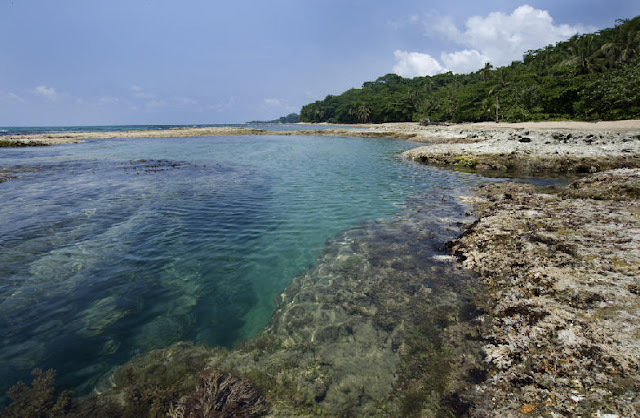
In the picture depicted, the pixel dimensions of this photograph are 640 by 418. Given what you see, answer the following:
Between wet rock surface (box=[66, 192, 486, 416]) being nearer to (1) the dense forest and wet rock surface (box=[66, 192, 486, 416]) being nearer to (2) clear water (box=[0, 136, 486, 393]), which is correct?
(2) clear water (box=[0, 136, 486, 393])

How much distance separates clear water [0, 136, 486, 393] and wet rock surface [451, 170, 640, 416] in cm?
443

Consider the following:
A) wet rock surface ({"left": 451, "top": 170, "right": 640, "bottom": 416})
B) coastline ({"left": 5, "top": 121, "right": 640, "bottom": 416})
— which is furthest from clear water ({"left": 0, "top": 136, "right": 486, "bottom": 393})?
wet rock surface ({"left": 451, "top": 170, "right": 640, "bottom": 416})

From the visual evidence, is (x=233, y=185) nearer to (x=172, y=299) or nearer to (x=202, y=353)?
(x=172, y=299)

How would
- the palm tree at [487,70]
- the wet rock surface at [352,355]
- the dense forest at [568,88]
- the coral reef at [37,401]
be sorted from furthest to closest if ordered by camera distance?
the palm tree at [487,70] < the dense forest at [568,88] < the wet rock surface at [352,355] < the coral reef at [37,401]

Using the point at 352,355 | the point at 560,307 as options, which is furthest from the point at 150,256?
the point at 560,307

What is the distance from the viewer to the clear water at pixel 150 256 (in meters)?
5.26

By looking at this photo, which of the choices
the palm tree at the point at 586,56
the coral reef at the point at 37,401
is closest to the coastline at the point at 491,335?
the coral reef at the point at 37,401

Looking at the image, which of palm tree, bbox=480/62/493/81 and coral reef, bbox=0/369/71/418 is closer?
coral reef, bbox=0/369/71/418

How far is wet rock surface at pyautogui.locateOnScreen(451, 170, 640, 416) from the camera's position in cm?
344

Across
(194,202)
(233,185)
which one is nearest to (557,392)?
(194,202)

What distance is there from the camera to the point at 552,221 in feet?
28.2

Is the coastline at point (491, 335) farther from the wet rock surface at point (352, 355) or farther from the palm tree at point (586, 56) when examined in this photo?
the palm tree at point (586, 56)

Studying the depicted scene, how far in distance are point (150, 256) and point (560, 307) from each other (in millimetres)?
10315

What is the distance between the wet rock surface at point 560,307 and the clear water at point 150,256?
443 centimetres
